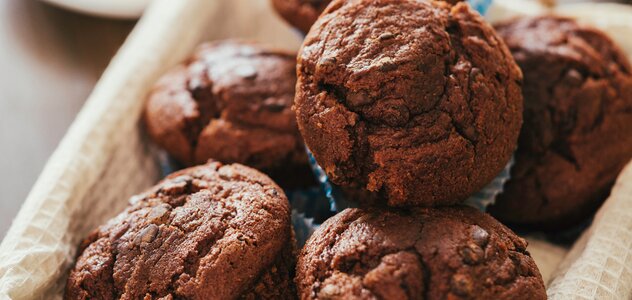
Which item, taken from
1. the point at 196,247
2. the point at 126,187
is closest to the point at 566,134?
the point at 196,247

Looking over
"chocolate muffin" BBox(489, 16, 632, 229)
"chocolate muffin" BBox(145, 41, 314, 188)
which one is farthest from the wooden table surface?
"chocolate muffin" BBox(489, 16, 632, 229)

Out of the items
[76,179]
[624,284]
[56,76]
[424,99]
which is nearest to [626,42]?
[624,284]

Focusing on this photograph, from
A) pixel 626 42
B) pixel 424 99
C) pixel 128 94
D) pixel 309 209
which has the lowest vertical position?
pixel 309 209

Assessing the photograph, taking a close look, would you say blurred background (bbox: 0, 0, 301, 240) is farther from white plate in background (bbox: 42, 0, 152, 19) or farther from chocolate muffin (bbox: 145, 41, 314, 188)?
chocolate muffin (bbox: 145, 41, 314, 188)

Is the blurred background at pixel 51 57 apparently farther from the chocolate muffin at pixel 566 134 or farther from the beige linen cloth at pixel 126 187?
the chocolate muffin at pixel 566 134

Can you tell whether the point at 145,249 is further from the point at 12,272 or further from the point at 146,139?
the point at 146,139

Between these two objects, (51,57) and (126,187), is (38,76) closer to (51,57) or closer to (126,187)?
(51,57)

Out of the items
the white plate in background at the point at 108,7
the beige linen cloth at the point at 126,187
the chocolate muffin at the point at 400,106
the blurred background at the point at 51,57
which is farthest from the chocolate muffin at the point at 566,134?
the white plate in background at the point at 108,7
